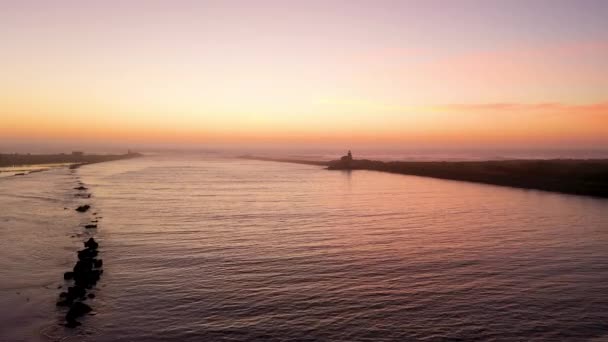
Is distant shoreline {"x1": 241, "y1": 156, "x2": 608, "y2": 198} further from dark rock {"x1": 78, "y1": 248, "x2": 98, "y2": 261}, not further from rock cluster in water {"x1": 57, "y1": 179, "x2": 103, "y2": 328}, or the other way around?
rock cluster in water {"x1": 57, "y1": 179, "x2": 103, "y2": 328}

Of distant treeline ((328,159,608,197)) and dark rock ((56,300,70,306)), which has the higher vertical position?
distant treeline ((328,159,608,197))

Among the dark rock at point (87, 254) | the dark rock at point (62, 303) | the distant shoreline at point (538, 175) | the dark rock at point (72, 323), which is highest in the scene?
the distant shoreline at point (538, 175)

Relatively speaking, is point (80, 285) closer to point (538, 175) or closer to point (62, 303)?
point (62, 303)

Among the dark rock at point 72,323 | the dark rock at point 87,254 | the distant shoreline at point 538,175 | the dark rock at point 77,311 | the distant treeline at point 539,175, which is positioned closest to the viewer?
the dark rock at point 72,323

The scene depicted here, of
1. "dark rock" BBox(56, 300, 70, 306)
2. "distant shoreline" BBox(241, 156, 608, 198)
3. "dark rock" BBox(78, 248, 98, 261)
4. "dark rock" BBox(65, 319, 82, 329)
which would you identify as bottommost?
"dark rock" BBox(65, 319, 82, 329)

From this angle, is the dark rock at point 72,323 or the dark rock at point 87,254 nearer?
the dark rock at point 72,323

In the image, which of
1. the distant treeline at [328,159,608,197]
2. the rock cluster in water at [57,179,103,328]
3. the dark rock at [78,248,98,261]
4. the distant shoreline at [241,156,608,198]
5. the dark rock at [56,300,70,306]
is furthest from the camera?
the distant treeline at [328,159,608,197]

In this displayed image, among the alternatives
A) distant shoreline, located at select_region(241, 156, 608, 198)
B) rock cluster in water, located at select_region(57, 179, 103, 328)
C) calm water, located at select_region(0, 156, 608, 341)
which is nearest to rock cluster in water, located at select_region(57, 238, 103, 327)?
rock cluster in water, located at select_region(57, 179, 103, 328)

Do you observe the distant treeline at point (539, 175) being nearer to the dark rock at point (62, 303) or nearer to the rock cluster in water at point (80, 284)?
the rock cluster in water at point (80, 284)

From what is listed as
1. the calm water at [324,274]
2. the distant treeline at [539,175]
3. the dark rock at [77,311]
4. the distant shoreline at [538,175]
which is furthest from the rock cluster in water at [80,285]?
the distant treeline at [539,175]

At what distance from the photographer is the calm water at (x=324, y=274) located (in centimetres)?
1341

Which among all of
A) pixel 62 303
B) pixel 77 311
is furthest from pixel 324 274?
pixel 62 303

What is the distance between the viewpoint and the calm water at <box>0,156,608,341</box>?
1341 centimetres

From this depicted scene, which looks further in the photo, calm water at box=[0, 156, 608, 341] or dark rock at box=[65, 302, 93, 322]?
dark rock at box=[65, 302, 93, 322]
